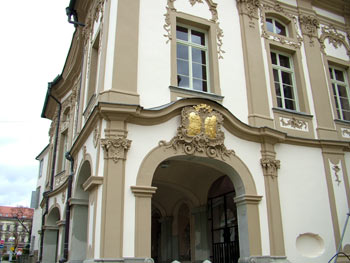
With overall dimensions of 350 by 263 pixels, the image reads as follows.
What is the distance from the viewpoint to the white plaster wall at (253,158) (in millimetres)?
8383

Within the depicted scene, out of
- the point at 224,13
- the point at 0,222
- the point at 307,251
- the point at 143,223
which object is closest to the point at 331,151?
the point at 307,251

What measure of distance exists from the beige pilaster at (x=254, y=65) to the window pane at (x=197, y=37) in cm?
109

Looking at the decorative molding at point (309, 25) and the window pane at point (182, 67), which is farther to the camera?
the decorative molding at point (309, 25)

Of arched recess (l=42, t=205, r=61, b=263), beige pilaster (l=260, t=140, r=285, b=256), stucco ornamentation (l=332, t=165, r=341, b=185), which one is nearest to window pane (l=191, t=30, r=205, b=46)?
beige pilaster (l=260, t=140, r=285, b=256)

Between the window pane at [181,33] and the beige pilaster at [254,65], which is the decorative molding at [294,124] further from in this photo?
the window pane at [181,33]

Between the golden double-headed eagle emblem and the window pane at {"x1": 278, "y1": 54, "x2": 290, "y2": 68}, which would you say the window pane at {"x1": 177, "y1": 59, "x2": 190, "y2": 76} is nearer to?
the golden double-headed eagle emblem

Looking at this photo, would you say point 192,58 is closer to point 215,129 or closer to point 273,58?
point 215,129

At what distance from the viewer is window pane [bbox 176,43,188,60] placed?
916 centimetres

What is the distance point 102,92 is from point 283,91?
5.07 metres

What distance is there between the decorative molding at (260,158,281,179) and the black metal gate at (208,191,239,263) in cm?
145

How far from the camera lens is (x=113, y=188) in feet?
23.1

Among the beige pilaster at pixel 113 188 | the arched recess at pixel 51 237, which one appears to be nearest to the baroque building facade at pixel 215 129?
the beige pilaster at pixel 113 188

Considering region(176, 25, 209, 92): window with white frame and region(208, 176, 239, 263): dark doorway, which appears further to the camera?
region(208, 176, 239, 263): dark doorway

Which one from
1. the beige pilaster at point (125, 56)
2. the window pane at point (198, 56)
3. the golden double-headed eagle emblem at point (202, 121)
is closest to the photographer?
the beige pilaster at point (125, 56)
